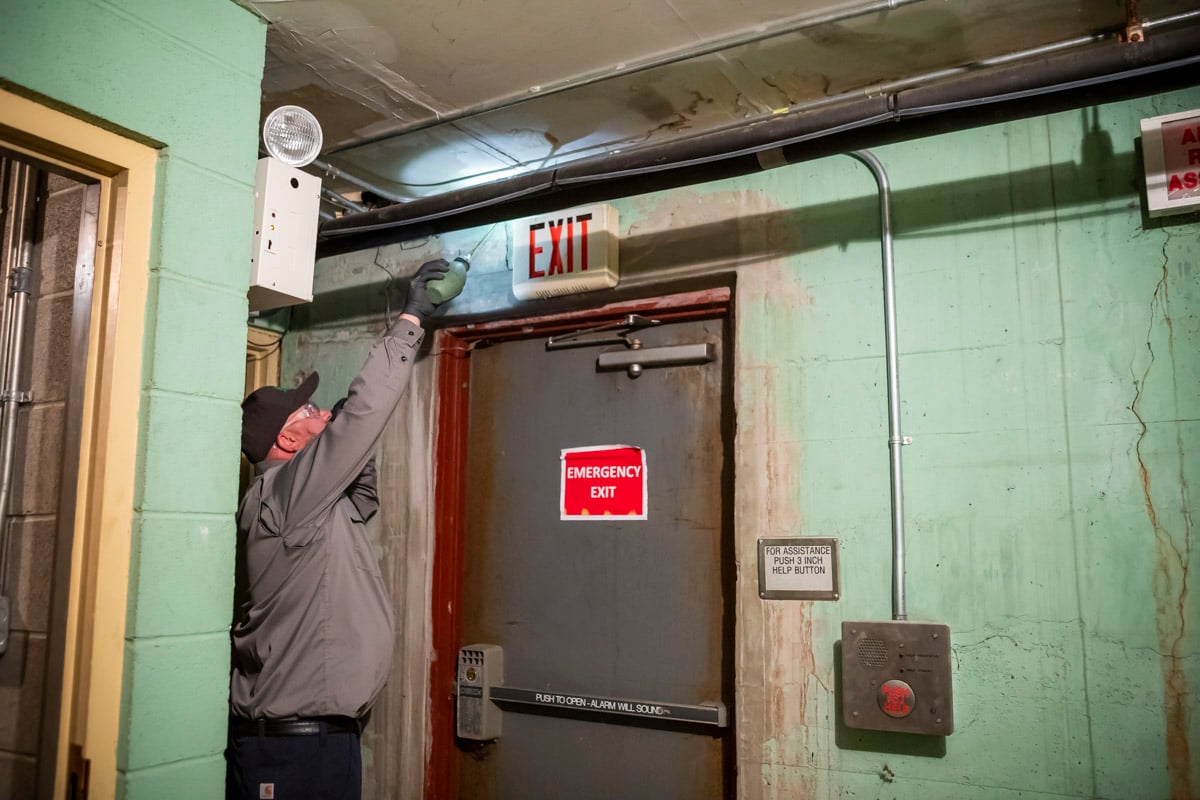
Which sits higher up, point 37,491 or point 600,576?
point 37,491

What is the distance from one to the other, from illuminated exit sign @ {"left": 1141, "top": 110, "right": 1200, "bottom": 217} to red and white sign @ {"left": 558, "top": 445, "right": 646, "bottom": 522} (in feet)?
4.84

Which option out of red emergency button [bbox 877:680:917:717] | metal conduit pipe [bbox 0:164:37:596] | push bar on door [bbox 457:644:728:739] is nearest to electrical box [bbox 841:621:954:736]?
red emergency button [bbox 877:680:917:717]

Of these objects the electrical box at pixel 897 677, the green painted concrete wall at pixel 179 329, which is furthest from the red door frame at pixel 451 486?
the electrical box at pixel 897 677

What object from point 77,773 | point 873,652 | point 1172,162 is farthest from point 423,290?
point 1172,162

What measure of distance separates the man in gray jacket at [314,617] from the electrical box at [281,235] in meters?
0.29

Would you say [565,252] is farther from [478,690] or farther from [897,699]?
[897,699]

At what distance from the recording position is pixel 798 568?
2215 mm

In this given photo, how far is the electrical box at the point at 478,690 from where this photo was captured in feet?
8.82

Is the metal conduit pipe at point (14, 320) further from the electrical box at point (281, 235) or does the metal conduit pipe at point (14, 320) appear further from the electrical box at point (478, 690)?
the electrical box at point (478, 690)

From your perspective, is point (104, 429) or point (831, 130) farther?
point (831, 130)

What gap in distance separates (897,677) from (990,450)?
1.95 ft

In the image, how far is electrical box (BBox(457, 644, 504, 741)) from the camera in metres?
2.69

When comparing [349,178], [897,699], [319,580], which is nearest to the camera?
[897,699]

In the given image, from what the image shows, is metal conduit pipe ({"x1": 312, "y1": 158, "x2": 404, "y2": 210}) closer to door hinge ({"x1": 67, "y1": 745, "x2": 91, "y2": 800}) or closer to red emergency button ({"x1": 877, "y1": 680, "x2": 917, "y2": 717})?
door hinge ({"x1": 67, "y1": 745, "x2": 91, "y2": 800})
